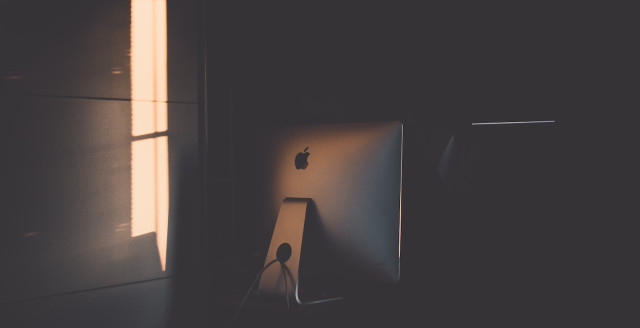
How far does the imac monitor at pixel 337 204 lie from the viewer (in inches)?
44.9

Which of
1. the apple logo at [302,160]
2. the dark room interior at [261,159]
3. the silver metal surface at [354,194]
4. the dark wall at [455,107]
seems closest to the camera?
the silver metal surface at [354,194]

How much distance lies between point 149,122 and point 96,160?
0.29 meters

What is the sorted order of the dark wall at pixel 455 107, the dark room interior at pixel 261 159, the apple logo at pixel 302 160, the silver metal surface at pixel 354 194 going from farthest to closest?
1. the dark wall at pixel 455 107
2. the dark room interior at pixel 261 159
3. the apple logo at pixel 302 160
4. the silver metal surface at pixel 354 194

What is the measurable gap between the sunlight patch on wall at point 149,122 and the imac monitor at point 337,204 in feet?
2.71

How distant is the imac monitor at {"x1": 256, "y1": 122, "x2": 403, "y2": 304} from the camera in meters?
1.14

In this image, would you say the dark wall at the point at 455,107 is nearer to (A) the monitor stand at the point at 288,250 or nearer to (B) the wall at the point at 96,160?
(B) the wall at the point at 96,160

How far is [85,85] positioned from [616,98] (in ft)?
9.11

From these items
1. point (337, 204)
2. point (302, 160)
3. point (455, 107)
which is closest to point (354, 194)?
point (337, 204)

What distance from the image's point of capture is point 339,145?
1.21 m

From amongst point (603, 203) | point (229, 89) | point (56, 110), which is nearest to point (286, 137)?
point (229, 89)

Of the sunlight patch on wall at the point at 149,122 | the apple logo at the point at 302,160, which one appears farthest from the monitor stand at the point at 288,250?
the sunlight patch on wall at the point at 149,122

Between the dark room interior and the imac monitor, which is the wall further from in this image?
the imac monitor

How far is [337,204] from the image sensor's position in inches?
47.1

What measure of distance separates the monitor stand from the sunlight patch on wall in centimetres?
88
